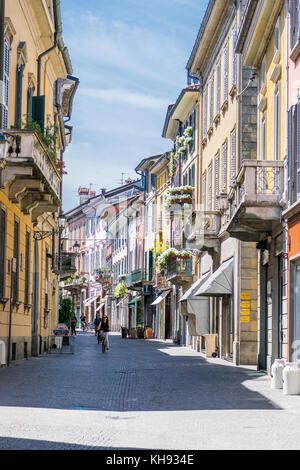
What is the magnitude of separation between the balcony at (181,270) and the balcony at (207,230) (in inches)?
379

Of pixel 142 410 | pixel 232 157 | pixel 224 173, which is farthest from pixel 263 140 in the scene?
pixel 142 410

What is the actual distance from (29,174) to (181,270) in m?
22.8

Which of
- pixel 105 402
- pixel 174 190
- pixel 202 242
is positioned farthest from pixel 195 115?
pixel 105 402

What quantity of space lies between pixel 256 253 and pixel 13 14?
942 cm

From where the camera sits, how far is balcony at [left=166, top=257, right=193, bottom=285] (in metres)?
41.7

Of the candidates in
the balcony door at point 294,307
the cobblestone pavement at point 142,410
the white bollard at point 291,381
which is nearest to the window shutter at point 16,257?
the cobblestone pavement at point 142,410

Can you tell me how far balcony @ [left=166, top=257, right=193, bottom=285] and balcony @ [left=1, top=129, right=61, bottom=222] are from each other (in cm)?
1590

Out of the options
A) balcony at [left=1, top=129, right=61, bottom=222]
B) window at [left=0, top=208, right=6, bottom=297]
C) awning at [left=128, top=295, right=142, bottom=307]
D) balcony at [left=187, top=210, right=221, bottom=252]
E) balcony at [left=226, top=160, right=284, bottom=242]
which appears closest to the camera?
balcony at [left=226, top=160, right=284, bottom=242]

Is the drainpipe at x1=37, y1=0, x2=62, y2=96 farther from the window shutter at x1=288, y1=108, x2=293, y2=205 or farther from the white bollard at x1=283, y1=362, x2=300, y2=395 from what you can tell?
the white bollard at x1=283, y1=362, x2=300, y2=395

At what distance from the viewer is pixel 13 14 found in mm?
22281

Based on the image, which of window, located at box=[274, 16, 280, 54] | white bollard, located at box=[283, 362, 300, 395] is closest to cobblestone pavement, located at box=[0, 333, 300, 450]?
white bollard, located at box=[283, 362, 300, 395]

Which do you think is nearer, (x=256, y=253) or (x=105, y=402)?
(x=105, y=402)

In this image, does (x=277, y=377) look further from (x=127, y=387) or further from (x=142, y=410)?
(x=142, y=410)
